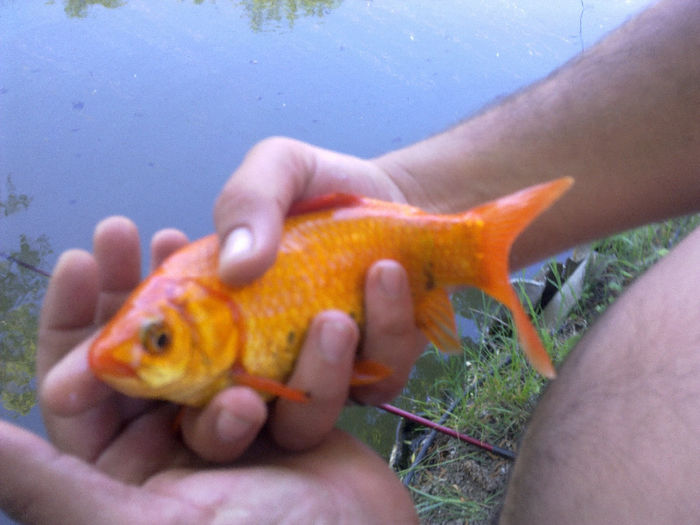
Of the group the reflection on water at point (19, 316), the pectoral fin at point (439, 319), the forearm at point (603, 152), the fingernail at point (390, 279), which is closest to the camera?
the fingernail at point (390, 279)

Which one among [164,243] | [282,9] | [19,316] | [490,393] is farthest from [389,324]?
[282,9]

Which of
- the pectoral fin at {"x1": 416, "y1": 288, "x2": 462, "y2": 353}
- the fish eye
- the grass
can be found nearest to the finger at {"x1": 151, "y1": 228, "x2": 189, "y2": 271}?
the fish eye

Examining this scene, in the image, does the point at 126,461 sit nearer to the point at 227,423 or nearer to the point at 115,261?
the point at 227,423

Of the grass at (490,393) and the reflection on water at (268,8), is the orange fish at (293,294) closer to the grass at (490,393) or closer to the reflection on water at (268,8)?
the grass at (490,393)

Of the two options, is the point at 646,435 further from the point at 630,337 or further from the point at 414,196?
the point at 414,196

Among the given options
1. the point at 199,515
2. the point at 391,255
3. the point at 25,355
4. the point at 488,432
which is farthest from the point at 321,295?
the point at 25,355

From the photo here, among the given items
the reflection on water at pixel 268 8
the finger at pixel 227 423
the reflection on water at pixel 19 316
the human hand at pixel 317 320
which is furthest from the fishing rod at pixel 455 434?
the reflection on water at pixel 268 8
